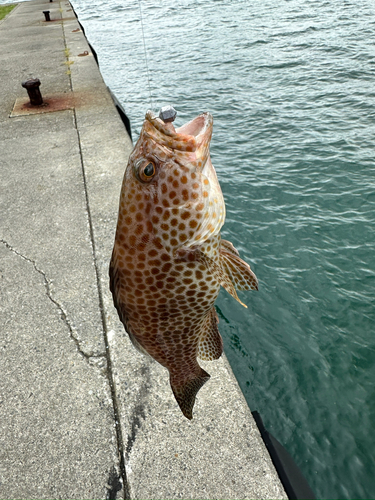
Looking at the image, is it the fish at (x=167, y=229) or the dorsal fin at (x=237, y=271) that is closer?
the fish at (x=167, y=229)

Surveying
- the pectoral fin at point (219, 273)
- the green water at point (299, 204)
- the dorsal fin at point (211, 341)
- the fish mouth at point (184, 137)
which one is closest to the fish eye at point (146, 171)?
the fish mouth at point (184, 137)

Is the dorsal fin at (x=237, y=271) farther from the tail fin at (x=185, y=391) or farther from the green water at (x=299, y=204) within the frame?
the green water at (x=299, y=204)

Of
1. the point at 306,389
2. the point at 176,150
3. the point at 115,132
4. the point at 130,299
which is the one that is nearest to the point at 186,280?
the point at 130,299

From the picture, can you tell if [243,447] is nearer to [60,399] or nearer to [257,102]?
[60,399]

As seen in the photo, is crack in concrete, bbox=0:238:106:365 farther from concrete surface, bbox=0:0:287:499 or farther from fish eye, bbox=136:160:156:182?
Answer: fish eye, bbox=136:160:156:182

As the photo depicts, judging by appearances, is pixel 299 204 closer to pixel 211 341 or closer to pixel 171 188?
pixel 211 341

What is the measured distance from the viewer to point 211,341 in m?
2.45

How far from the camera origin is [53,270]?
4.57 m

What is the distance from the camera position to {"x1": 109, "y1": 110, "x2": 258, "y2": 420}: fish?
2014mm

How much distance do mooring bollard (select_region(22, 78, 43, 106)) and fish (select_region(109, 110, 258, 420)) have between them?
7040 mm

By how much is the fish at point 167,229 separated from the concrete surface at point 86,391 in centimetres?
126

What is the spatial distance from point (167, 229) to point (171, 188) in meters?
0.19

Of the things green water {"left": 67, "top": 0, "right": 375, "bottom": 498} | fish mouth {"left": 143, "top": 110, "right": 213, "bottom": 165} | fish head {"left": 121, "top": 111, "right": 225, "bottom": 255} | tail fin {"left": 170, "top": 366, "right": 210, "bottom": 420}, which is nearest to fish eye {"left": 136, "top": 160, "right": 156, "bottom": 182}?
fish head {"left": 121, "top": 111, "right": 225, "bottom": 255}

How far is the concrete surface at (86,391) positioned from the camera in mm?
2816
